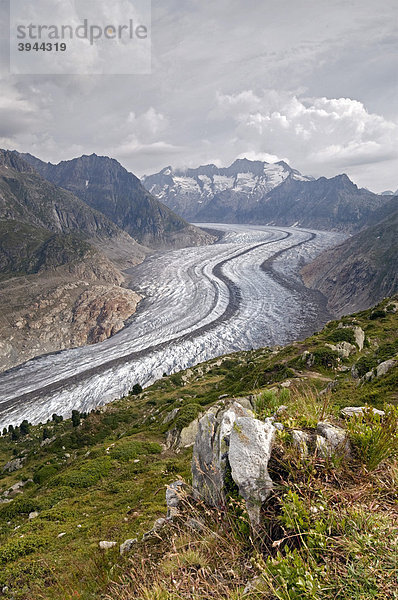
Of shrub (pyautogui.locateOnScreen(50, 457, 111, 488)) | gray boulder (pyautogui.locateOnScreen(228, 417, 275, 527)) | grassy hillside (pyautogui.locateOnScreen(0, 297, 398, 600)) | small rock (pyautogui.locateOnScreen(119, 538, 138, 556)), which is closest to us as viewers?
grassy hillside (pyautogui.locateOnScreen(0, 297, 398, 600))

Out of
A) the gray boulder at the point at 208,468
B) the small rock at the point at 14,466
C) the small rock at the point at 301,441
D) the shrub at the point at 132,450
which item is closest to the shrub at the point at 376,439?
the small rock at the point at 301,441

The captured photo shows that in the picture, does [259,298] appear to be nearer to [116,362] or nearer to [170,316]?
[170,316]

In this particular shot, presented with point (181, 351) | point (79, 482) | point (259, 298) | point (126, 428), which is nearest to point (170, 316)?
point (181, 351)

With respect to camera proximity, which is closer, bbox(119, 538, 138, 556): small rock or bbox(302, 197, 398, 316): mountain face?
bbox(119, 538, 138, 556): small rock

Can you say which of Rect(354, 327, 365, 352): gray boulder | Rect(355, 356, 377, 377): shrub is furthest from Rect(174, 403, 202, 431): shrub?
Rect(354, 327, 365, 352): gray boulder

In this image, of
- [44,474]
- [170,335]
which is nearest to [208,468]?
[44,474]

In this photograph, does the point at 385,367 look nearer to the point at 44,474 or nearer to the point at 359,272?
A: the point at 44,474

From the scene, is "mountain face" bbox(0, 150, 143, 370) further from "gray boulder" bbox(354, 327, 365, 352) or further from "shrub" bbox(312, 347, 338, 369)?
Answer: "shrub" bbox(312, 347, 338, 369)
